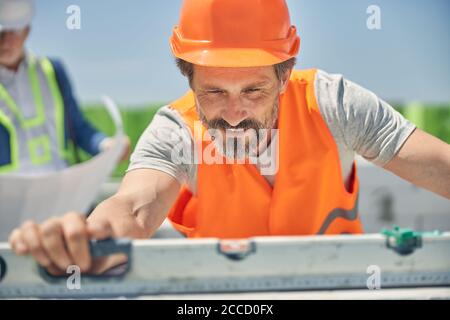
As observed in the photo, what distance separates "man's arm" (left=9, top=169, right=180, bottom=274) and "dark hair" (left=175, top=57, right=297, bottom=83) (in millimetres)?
249

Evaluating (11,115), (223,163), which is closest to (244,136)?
(223,163)

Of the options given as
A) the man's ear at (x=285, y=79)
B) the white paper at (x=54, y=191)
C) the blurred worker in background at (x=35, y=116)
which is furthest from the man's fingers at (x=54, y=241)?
the blurred worker in background at (x=35, y=116)

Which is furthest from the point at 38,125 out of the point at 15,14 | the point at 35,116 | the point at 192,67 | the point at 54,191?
the point at 54,191

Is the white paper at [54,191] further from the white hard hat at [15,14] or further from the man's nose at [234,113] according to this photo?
the white hard hat at [15,14]

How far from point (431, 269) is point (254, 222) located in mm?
575

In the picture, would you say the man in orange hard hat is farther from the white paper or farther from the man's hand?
the man's hand

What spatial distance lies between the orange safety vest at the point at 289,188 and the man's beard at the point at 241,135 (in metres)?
0.03

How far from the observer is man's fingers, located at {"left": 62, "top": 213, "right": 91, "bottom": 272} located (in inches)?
52.0

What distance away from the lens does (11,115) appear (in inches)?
92.3

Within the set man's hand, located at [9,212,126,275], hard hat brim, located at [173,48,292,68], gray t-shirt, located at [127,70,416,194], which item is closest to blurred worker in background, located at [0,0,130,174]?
gray t-shirt, located at [127,70,416,194]

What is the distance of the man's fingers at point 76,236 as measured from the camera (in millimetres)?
1320

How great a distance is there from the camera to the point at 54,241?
1321mm

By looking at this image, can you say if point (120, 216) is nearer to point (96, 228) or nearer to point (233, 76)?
point (96, 228)

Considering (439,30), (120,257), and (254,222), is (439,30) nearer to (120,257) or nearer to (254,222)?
(254,222)
